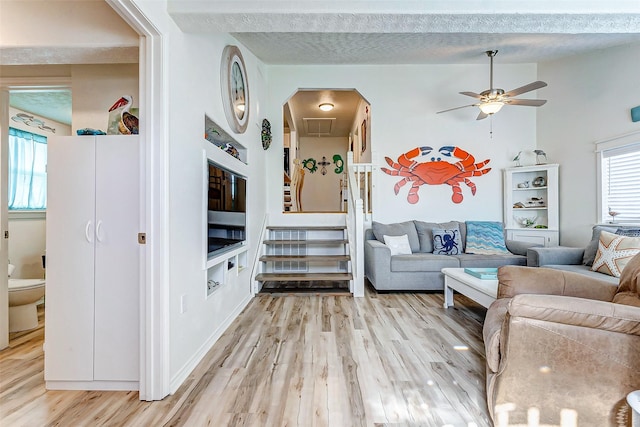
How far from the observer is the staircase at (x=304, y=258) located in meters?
4.19

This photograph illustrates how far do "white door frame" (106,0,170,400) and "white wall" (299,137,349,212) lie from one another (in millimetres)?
7443

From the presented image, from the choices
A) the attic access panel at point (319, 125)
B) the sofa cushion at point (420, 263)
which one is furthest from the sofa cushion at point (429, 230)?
the attic access panel at point (319, 125)

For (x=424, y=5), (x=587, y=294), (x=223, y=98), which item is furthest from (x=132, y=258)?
→ (x=587, y=294)

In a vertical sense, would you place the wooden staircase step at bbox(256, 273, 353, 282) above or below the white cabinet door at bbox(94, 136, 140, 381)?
below

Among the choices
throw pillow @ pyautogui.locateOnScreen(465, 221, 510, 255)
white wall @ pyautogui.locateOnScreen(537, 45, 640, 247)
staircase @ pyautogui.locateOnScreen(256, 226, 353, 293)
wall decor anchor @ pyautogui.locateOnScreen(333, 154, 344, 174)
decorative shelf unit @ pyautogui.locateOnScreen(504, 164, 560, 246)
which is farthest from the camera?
wall decor anchor @ pyautogui.locateOnScreen(333, 154, 344, 174)

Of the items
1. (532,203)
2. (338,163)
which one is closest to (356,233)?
(532,203)

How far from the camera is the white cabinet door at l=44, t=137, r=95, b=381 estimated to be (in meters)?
1.89

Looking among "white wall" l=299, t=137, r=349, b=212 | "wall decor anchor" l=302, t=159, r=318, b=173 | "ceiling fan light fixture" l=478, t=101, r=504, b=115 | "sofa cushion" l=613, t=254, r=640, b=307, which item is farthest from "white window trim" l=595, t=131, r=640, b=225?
"wall decor anchor" l=302, t=159, r=318, b=173

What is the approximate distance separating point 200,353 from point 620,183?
4.94 metres

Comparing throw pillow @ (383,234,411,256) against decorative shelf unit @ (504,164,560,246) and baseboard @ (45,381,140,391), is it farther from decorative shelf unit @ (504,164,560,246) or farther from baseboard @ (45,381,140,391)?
baseboard @ (45,381,140,391)

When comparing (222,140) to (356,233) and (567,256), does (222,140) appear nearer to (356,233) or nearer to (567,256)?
(356,233)

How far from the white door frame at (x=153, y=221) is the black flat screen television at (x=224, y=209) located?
2.22 feet

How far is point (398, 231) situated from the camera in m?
4.62

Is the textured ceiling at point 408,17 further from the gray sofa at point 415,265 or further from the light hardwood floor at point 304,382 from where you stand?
the gray sofa at point 415,265
